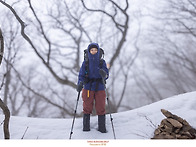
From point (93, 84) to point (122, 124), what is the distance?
1.08 m

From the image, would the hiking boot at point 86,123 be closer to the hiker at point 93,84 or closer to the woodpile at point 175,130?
the hiker at point 93,84

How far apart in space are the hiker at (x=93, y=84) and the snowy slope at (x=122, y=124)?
0.27m

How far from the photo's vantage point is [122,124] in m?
3.04

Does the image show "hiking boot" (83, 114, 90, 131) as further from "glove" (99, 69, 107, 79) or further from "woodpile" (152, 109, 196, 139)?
"woodpile" (152, 109, 196, 139)

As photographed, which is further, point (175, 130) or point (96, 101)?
point (96, 101)

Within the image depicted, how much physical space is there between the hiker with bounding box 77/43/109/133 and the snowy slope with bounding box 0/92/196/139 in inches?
10.5

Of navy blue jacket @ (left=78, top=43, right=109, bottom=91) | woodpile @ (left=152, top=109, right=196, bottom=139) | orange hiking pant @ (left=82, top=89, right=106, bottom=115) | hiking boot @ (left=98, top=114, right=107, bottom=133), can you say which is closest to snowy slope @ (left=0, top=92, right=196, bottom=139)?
hiking boot @ (left=98, top=114, right=107, bottom=133)

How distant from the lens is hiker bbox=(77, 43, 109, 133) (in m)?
2.87

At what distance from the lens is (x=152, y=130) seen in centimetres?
255

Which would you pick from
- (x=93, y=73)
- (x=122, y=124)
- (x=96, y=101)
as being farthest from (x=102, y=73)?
(x=122, y=124)

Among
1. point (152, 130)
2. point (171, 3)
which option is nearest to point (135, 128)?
point (152, 130)

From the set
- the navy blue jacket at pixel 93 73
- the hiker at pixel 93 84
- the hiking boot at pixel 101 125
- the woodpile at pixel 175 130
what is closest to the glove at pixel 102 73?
the hiker at pixel 93 84

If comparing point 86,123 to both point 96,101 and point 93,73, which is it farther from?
point 93,73
